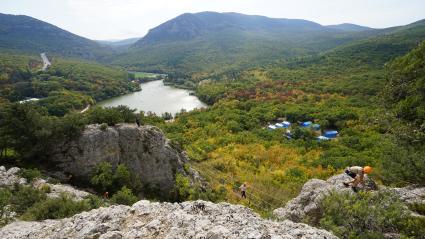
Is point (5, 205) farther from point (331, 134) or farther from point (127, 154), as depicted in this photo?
point (331, 134)

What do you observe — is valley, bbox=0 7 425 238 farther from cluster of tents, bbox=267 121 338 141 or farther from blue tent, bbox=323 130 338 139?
blue tent, bbox=323 130 338 139

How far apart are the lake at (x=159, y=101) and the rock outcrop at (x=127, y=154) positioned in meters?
64.1

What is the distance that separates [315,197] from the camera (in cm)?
1387

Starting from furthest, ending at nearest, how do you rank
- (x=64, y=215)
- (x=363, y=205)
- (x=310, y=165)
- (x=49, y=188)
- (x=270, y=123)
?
1. (x=270, y=123)
2. (x=310, y=165)
3. (x=49, y=188)
4. (x=64, y=215)
5. (x=363, y=205)

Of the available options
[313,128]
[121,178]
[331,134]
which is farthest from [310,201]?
[313,128]

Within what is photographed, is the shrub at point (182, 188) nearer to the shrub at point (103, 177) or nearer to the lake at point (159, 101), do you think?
the shrub at point (103, 177)

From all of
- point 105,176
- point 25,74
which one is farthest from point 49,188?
point 25,74

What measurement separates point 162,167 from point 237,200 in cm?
568

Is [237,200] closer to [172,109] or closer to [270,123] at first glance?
[270,123]

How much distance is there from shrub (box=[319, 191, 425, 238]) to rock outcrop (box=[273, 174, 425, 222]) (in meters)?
1.58

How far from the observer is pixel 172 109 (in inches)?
3605

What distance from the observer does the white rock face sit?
830 cm

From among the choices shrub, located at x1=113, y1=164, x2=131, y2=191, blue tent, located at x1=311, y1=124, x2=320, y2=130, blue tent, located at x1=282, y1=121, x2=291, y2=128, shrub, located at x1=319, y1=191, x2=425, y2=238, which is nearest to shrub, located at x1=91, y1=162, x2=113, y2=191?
shrub, located at x1=113, y1=164, x2=131, y2=191

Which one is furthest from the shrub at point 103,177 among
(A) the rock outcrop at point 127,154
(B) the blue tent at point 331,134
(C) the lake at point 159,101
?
(C) the lake at point 159,101
